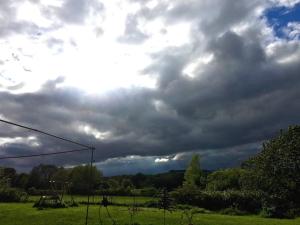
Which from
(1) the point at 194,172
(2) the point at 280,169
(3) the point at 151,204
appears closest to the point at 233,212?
(3) the point at 151,204

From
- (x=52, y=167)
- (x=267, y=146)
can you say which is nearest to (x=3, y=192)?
(x=52, y=167)

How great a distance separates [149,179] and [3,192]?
55674 millimetres

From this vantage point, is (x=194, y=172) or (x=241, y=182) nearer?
(x=241, y=182)

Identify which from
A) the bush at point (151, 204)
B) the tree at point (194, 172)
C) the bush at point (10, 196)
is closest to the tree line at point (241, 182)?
the tree at point (194, 172)

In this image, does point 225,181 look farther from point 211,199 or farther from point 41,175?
point 41,175

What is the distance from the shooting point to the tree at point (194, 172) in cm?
11479

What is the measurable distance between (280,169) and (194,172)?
253 ft

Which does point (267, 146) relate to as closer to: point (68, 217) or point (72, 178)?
point (68, 217)

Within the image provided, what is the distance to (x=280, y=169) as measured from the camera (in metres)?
40.9

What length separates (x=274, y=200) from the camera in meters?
42.4

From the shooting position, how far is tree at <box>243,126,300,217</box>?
39656mm

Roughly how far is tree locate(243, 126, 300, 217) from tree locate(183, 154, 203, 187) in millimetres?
67596

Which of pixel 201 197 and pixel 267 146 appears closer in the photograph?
pixel 267 146

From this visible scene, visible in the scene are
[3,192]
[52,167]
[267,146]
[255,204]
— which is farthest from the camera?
[52,167]
